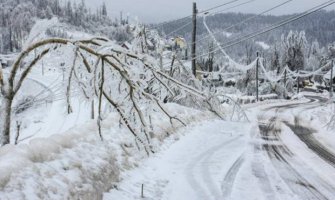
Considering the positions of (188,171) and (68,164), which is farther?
(188,171)

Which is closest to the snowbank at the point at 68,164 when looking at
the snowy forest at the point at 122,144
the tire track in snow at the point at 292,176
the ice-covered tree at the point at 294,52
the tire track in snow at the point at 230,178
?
the snowy forest at the point at 122,144

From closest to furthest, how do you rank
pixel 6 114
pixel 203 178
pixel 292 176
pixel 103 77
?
pixel 103 77
pixel 6 114
pixel 203 178
pixel 292 176

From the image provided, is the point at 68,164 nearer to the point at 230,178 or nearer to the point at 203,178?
the point at 203,178

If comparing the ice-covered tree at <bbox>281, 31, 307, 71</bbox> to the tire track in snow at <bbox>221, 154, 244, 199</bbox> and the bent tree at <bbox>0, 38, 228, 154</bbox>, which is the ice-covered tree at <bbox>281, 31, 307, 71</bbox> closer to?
the tire track in snow at <bbox>221, 154, 244, 199</bbox>

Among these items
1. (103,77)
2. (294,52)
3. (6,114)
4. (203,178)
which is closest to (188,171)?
(203,178)

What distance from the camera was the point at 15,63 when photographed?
600cm

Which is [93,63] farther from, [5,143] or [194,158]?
[194,158]

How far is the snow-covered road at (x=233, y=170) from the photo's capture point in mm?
8727

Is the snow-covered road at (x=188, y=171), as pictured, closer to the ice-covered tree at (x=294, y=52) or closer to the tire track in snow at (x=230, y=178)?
the tire track in snow at (x=230, y=178)

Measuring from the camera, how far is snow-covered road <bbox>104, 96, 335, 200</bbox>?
28.6 feet

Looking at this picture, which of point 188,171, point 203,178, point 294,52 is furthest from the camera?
point 294,52

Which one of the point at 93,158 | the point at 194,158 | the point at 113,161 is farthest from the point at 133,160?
the point at 194,158

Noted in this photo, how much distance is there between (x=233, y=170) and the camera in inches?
428

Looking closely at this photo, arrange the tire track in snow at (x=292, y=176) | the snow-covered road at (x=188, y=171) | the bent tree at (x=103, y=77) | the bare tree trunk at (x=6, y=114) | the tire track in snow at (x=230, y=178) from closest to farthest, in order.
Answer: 1. the bent tree at (x=103, y=77)
2. the bare tree trunk at (x=6, y=114)
3. the snow-covered road at (x=188, y=171)
4. the tire track in snow at (x=230, y=178)
5. the tire track in snow at (x=292, y=176)
